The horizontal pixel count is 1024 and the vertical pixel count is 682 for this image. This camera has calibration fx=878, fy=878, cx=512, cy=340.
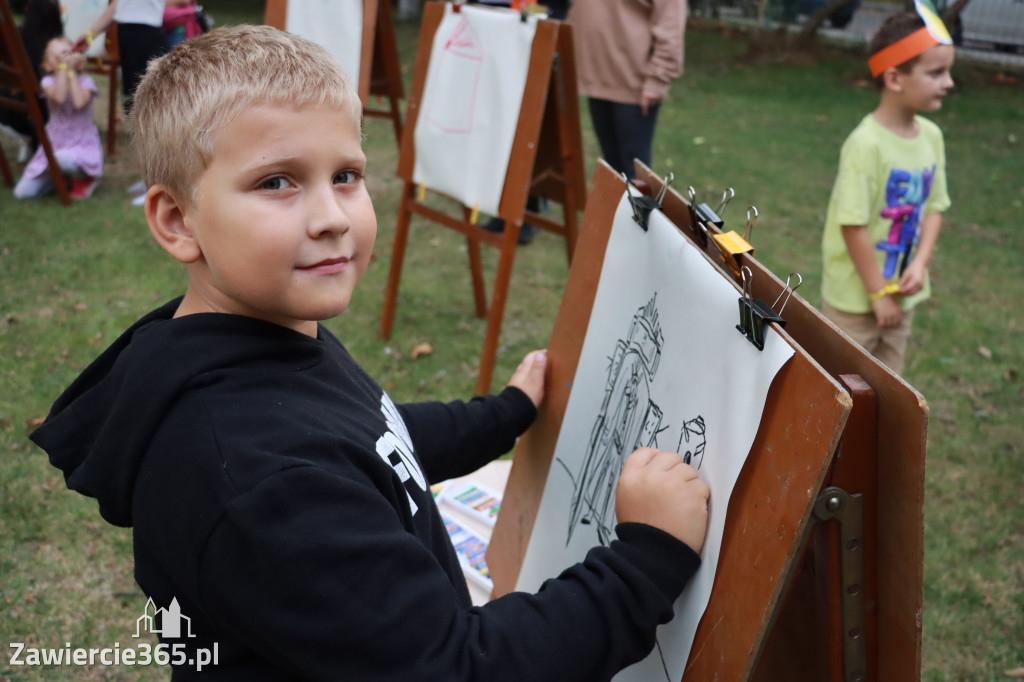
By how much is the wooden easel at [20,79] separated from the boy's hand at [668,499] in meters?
5.79

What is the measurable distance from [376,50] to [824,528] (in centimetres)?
457

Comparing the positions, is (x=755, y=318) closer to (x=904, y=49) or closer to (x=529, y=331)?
(x=904, y=49)

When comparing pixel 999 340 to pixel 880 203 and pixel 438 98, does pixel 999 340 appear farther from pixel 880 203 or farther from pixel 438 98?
pixel 438 98

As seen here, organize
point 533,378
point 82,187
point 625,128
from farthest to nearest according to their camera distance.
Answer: point 82,187 → point 625,128 → point 533,378

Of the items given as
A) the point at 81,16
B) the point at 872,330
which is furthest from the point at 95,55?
the point at 872,330

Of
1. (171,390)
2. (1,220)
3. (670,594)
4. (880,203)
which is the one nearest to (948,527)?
(880,203)

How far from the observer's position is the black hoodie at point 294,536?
104 cm

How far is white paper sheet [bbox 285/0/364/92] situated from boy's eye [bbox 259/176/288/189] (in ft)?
12.7

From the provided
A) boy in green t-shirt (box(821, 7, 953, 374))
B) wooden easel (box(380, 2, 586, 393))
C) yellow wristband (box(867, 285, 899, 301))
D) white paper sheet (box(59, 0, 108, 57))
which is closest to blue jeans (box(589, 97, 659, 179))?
wooden easel (box(380, 2, 586, 393))

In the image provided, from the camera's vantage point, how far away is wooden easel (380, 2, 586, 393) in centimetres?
345

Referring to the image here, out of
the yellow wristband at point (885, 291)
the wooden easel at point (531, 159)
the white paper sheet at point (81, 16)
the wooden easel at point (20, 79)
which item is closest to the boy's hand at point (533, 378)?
the wooden easel at point (531, 159)

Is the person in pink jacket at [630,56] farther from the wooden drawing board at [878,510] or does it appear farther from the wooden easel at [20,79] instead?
the wooden drawing board at [878,510]

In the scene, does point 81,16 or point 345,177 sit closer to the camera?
point 345,177

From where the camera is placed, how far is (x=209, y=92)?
1132 millimetres
